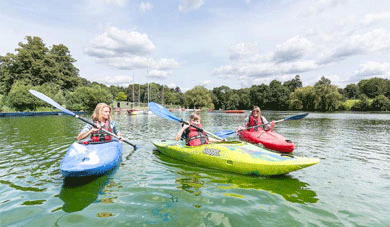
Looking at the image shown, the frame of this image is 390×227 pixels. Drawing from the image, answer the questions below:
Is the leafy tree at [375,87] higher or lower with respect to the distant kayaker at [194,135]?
higher

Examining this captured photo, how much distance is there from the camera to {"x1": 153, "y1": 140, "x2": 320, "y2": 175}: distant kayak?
4680 mm

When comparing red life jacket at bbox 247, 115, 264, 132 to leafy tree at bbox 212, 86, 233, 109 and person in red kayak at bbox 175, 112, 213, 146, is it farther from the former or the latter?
leafy tree at bbox 212, 86, 233, 109

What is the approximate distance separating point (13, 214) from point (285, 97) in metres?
82.7

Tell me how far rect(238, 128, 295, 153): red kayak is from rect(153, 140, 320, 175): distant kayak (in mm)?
2375

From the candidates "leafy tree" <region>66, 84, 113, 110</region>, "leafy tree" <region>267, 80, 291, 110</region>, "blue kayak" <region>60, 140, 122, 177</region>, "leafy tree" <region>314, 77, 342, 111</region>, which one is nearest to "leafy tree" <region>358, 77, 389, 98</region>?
"leafy tree" <region>267, 80, 291, 110</region>

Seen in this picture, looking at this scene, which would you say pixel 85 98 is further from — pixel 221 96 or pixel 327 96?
pixel 221 96

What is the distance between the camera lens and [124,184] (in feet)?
15.3

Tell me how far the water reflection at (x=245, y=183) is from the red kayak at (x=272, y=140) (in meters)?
2.57

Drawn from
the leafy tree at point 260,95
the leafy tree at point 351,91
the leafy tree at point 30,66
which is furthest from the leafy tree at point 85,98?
the leafy tree at point 351,91

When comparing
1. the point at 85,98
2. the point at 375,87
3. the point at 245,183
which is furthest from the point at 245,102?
the point at 245,183

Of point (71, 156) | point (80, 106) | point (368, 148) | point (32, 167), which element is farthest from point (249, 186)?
point (80, 106)

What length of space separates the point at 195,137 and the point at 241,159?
1626mm

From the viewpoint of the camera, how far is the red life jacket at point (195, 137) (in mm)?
6277

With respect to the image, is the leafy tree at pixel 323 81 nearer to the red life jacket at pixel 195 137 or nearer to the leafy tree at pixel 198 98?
the leafy tree at pixel 198 98
